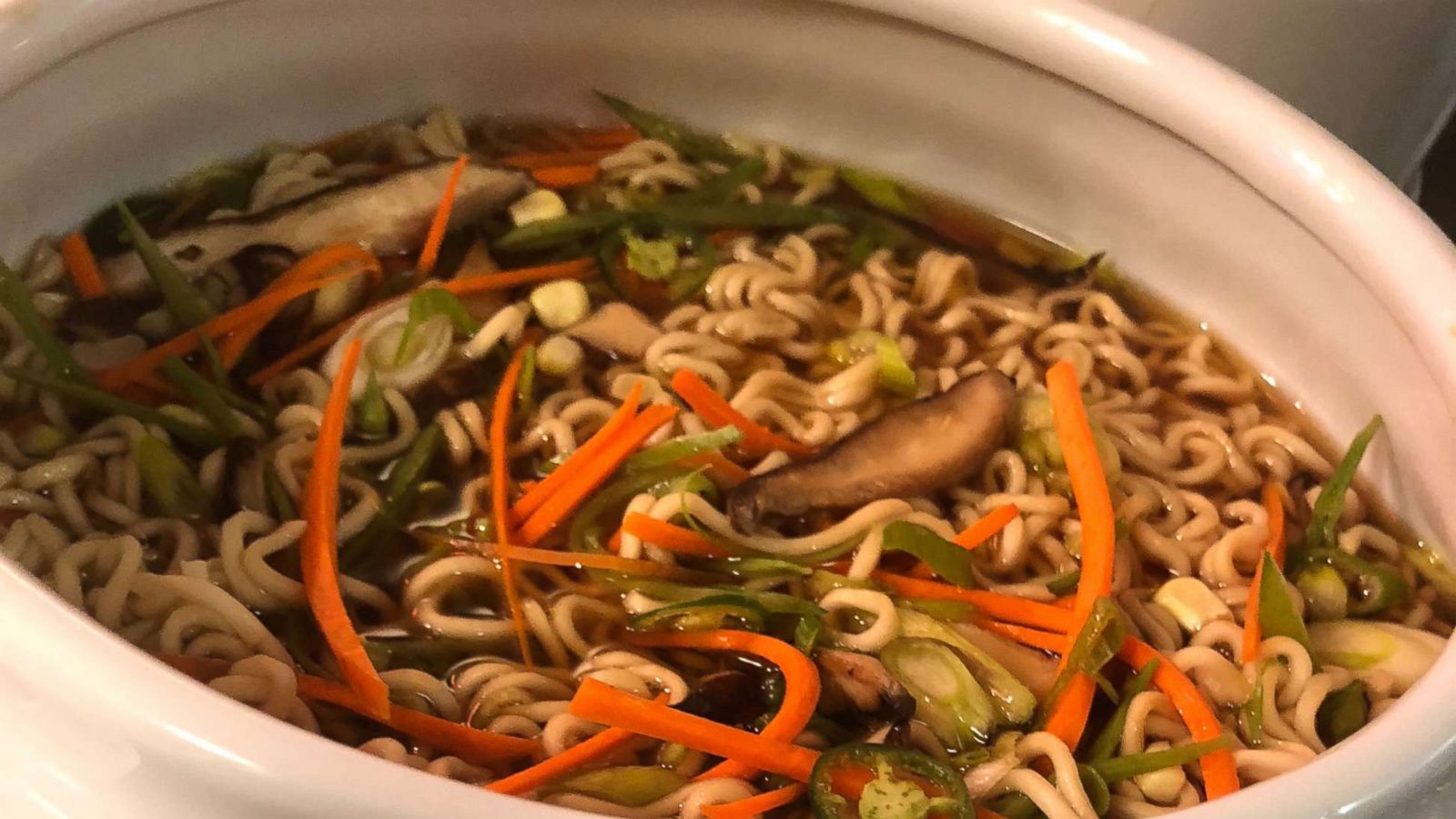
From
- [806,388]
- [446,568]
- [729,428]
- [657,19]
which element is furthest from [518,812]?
[657,19]

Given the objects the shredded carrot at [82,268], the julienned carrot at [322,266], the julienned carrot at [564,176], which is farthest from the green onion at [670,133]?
the shredded carrot at [82,268]

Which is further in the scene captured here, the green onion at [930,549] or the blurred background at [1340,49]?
the blurred background at [1340,49]

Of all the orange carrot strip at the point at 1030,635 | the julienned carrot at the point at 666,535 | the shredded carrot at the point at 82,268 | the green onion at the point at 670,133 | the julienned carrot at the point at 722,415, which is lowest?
the shredded carrot at the point at 82,268

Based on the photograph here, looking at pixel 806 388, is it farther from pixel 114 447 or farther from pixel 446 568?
pixel 114 447

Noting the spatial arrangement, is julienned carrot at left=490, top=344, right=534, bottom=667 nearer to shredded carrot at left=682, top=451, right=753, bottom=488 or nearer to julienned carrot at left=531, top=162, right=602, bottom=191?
shredded carrot at left=682, top=451, right=753, bottom=488

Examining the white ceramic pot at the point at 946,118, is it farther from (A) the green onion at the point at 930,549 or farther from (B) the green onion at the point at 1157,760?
(A) the green onion at the point at 930,549

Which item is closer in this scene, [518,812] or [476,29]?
[518,812]

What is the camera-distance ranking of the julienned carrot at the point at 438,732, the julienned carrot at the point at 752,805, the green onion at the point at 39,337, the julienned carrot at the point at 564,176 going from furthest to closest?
1. the julienned carrot at the point at 564,176
2. the green onion at the point at 39,337
3. the julienned carrot at the point at 438,732
4. the julienned carrot at the point at 752,805
